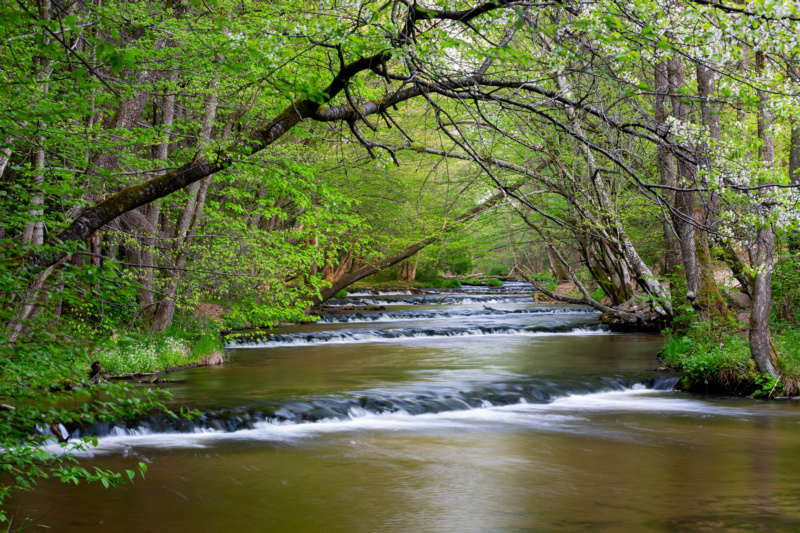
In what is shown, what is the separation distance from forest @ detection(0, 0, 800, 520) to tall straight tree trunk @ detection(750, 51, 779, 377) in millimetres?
32

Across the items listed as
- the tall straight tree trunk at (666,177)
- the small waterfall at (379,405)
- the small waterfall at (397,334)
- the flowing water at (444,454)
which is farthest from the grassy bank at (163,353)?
the tall straight tree trunk at (666,177)

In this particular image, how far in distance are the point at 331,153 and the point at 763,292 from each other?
36.3 ft

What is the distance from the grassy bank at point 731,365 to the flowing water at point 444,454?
1.17 ft

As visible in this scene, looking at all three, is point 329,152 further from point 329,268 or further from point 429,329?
point 329,268

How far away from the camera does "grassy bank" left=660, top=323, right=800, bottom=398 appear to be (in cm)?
1020

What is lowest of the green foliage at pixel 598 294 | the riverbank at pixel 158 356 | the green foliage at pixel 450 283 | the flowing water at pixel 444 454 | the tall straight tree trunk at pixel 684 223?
the flowing water at pixel 444 454

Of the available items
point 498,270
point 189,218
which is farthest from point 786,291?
point 498,270

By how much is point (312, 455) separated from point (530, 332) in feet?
45.2

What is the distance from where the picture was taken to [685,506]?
6.02 m

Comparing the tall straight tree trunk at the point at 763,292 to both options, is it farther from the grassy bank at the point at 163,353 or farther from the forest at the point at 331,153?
the grassy bank at the point at 163,353

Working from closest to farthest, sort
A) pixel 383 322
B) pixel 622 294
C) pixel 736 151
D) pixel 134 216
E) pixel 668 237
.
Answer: pixel 736 151
pixel 134 216
pixel 668 237
pixel 622 294
pixel 383 322

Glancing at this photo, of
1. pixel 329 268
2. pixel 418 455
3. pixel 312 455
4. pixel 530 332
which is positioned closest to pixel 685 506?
pixel 418 455

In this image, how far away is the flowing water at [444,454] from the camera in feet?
19.1

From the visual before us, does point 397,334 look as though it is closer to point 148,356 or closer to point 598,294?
point 148,356
